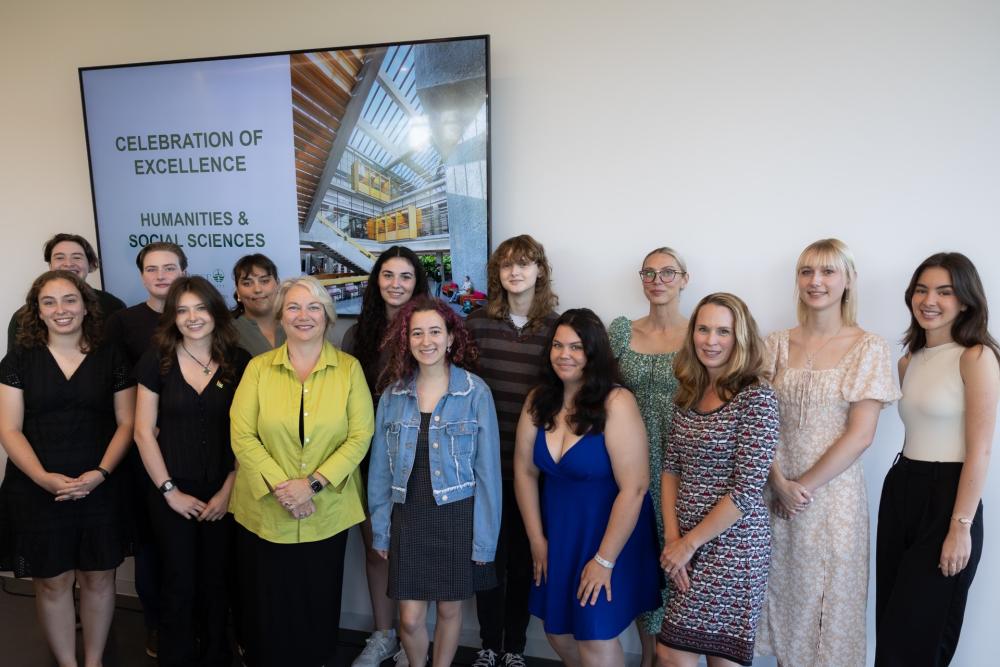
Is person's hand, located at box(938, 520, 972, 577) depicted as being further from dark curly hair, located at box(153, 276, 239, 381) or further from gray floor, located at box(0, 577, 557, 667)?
dark curly hair, located at box(153, 276, 239, 381)

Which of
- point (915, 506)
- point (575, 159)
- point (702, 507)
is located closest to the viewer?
point (702, 507)

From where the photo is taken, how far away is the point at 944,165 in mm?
2311

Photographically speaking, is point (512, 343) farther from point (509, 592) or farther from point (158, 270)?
point (158, 270)

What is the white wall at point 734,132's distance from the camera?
90.6 inches

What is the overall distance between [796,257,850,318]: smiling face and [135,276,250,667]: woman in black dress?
226 centimetres

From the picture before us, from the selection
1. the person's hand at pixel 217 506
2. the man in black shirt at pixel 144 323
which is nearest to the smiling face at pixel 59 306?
the man in black shirt at pixel 144 323

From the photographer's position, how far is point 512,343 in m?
2.37

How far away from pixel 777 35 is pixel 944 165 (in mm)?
865

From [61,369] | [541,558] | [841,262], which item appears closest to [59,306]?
[61,369]

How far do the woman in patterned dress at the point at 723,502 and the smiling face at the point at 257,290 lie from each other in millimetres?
1988

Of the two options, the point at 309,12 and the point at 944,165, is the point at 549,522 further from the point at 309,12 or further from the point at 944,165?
the point at 309,12

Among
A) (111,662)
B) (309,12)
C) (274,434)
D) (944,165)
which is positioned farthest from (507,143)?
(111,662)

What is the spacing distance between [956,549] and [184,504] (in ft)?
9.28

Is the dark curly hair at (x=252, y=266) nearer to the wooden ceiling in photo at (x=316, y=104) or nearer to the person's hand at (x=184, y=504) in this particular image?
the wooden ceiling in photo at (x=316, y=104)
